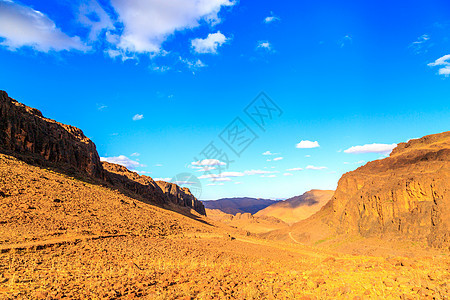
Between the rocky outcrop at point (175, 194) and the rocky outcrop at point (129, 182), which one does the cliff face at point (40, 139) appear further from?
the rocky outcrop at point (175, 194)

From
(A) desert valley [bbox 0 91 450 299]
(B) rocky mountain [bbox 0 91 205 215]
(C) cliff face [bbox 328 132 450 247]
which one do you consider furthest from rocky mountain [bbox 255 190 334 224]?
(B) rocky mountain [bbox 0 91 205 215]

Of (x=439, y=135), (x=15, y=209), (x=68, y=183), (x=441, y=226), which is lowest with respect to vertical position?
(x=441, y=226)

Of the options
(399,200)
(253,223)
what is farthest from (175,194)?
(399,200)

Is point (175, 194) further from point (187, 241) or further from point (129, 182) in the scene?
point (187, 241)

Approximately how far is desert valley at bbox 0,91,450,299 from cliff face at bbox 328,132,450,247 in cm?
17

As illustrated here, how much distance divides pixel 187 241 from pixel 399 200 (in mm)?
35096

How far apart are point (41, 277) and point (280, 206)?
154674 millimetres

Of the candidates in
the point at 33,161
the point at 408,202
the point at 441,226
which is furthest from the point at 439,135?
the point at 33,161

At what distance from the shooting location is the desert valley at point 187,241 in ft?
25.7

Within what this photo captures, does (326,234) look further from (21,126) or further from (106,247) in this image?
(21,126)

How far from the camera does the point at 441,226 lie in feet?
103

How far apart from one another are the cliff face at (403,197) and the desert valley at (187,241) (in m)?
0.17

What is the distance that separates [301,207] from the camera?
142 metres

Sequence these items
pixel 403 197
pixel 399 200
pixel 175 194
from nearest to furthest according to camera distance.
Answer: pixel 403 197, pixel 399 200, pixel 175 194
